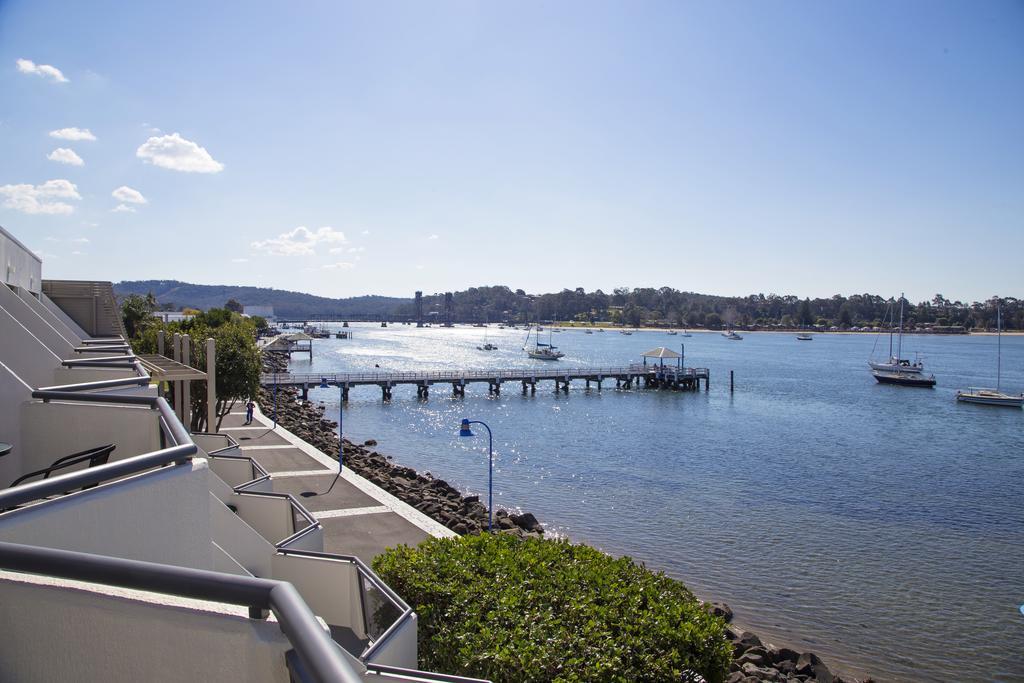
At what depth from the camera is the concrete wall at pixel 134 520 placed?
367 cm

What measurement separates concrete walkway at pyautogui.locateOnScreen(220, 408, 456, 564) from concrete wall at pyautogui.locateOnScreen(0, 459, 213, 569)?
9.86 meters

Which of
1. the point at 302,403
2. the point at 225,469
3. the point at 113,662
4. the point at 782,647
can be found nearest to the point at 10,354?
the point at 225,469

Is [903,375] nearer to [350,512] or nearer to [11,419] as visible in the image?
[350,512]

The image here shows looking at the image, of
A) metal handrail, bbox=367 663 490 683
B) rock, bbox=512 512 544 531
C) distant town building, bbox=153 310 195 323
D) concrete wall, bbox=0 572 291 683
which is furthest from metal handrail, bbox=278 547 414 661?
distant town building, bbox=153 310 195 323

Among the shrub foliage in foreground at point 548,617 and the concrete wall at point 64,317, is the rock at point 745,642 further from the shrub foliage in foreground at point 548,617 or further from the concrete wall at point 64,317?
the concrete wall at point 64,317

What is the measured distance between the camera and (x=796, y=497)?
27.2m

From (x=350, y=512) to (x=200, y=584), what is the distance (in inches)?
633

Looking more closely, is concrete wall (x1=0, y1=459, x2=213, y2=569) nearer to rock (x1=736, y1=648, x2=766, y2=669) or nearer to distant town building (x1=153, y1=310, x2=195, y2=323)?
rock (x1=736, y1=648, x2=766, y2=669)

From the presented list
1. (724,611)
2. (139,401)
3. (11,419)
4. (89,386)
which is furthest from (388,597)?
(724,611)

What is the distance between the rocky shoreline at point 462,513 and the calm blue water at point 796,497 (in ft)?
4.27

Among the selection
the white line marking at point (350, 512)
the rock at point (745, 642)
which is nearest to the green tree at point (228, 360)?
the white line marking at point (350, 512)

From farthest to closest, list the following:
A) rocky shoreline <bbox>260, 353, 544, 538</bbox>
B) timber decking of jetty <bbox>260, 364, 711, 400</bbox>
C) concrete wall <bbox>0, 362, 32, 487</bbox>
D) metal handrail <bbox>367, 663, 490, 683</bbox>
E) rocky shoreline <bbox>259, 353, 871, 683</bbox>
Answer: timber decking of jetty <bbox>260, 364, 711, 400</bbox> < rocky shoreline <bbox>260, 353, 544, 538</bbox> < rocky shoreline <bbox>259, 353, 871, 683</bbox> < concrete wall <bbox>0, 362, 32, 487</bbox> < metal handrail <bbox>367, 663, 490, 683</bbox>

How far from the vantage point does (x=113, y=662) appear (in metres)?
2.74

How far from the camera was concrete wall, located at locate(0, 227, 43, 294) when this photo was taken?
16078 millimetres
